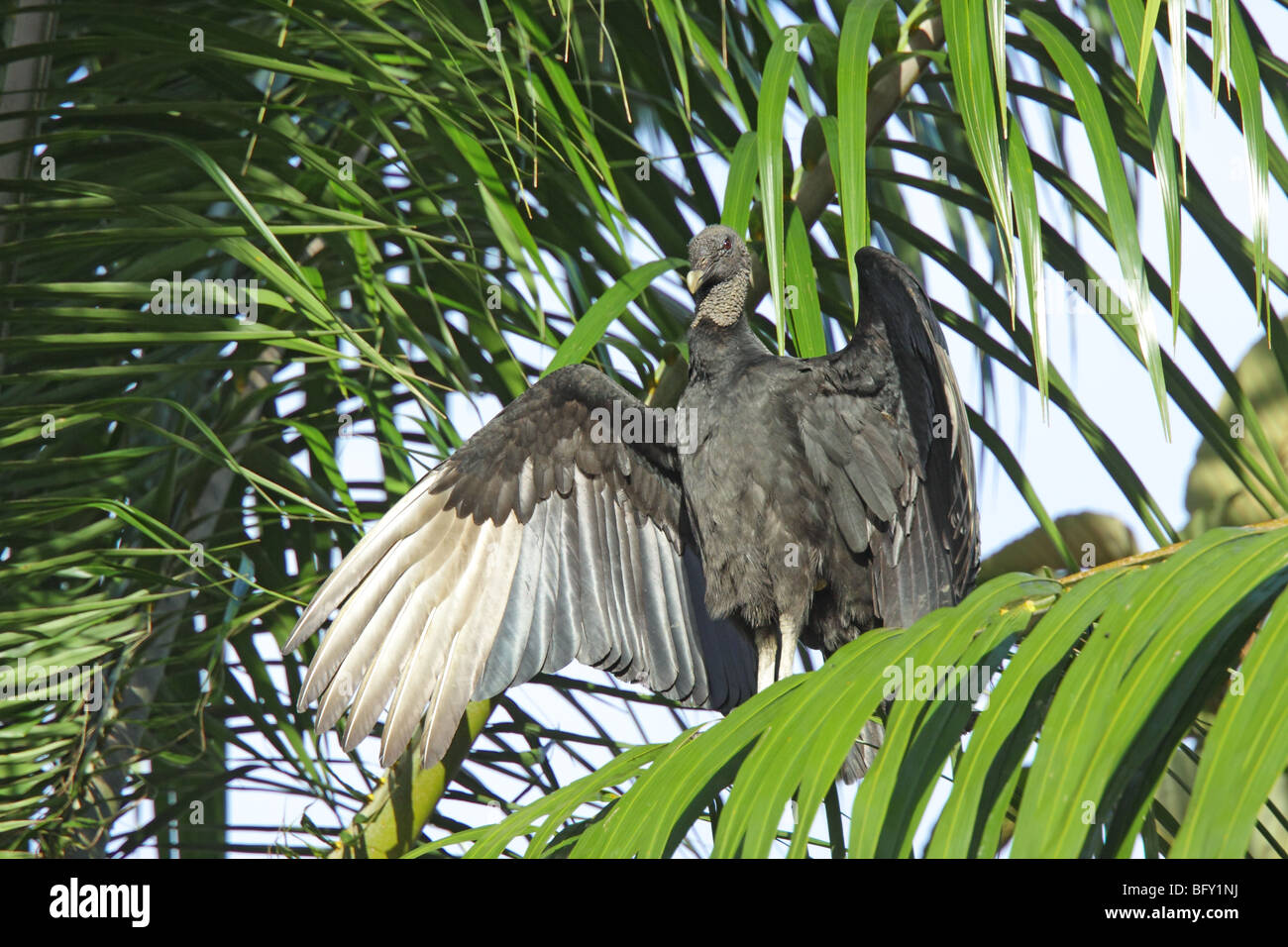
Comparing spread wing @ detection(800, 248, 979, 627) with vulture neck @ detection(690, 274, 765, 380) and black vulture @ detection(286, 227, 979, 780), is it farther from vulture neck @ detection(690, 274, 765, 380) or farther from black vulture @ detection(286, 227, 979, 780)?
vulture neck @ detection(690, 274, 765, 380)

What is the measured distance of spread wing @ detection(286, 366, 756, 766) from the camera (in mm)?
2752

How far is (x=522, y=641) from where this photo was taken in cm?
291

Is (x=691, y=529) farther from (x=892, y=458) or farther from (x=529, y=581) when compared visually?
(x=892, y=458)

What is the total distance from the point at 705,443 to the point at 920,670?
1.49m

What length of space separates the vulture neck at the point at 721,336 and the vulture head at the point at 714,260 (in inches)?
0.6

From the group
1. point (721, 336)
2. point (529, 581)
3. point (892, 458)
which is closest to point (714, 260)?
point (721, 336)

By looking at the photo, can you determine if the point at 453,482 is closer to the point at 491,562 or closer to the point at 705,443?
the point at 491,562

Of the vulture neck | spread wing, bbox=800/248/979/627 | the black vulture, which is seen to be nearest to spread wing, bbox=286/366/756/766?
the black vulture

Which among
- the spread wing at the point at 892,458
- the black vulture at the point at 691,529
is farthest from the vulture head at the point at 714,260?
the spread wing at the point at 892,458

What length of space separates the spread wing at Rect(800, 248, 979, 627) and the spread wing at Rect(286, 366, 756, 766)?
46cm

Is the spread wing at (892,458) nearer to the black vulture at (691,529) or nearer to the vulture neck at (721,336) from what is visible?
the black vulture at (691,529)

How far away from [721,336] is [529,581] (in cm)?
79

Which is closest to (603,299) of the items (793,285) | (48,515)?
(793,285)

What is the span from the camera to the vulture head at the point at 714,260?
2.96 metres
